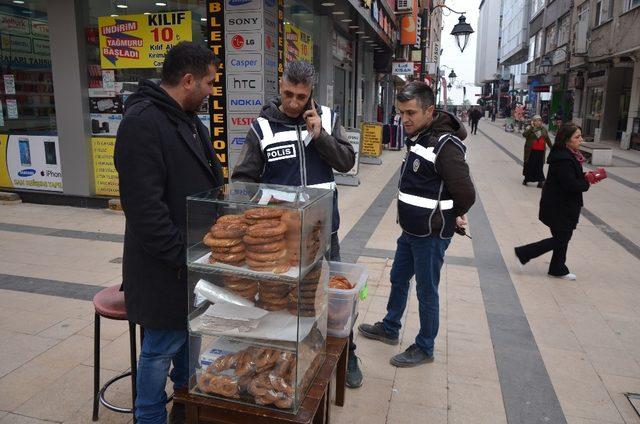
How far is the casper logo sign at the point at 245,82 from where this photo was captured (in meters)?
7.46

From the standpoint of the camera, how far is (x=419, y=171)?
11.5ft

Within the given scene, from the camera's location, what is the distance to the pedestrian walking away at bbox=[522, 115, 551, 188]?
1166 cm

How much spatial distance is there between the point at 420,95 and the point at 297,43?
23.5 feet

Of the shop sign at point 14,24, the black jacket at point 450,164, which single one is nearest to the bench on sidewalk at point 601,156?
the black jacket at point 450,164

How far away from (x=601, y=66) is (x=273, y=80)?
23776 millimetres

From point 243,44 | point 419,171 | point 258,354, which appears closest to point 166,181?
point 258,354

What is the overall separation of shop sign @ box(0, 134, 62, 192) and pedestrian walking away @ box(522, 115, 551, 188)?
33.5 feet

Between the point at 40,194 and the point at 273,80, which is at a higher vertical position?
the point at 273,80

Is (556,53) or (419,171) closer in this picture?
(419,171)

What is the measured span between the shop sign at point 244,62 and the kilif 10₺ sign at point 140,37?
1.05 metres

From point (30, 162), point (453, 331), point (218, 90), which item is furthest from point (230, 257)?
point (30, 162)

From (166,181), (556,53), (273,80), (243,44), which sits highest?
(556,53)

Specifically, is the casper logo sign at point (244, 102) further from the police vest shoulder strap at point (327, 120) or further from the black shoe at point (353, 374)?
the black shoe at point (353, 374)

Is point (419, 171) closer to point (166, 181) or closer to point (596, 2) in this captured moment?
point (166, 181)
